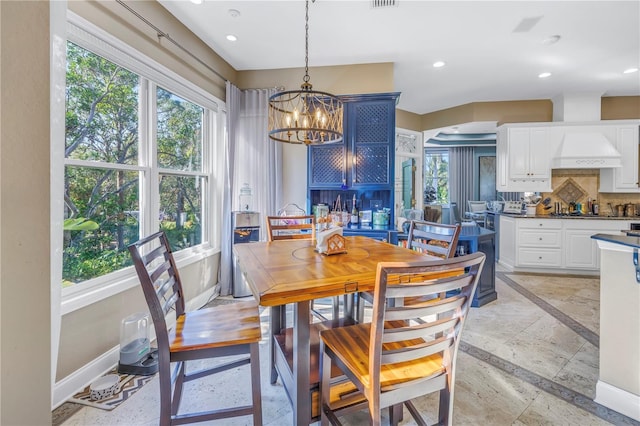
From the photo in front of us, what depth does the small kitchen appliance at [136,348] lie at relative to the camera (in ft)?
6.86

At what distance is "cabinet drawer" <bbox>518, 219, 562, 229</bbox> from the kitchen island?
3.31 m

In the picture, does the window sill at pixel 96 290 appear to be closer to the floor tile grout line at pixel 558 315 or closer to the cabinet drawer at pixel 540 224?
the floor tile grout line at pixel 558 315

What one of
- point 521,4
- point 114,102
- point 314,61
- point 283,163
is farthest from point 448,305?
point 314,61

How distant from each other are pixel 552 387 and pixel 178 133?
12.6ft

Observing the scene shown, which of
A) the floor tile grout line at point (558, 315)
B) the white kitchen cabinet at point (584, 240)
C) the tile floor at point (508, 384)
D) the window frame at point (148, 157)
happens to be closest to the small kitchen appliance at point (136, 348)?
the tile floor at point (508, 384)

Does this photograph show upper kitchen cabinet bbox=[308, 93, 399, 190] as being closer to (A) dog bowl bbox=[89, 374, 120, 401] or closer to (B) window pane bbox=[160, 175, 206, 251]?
(B) window pane bbox=[160, 175, 206, 251]

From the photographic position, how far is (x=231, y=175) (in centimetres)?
371

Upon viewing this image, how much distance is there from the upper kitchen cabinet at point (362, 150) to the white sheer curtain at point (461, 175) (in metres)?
5.95

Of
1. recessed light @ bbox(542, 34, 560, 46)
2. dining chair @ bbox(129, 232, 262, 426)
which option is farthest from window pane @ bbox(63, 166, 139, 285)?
recessed light @ bbox(542, 34, 560, 46)

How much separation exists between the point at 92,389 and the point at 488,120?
6440 mm

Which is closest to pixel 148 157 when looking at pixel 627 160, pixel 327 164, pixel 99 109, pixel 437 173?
pixel 99 109

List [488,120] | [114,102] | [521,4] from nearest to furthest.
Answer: [114,102], [521,4], [488,120]

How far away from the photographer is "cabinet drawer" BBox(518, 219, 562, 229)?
4.67 m

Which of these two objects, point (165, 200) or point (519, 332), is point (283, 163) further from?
point (519, 332)
